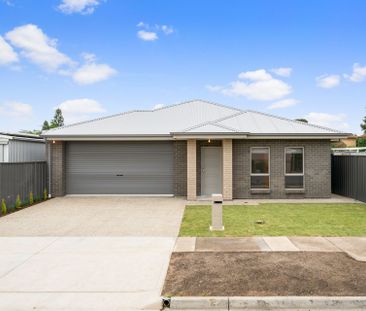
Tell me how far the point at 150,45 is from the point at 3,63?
1285 cm

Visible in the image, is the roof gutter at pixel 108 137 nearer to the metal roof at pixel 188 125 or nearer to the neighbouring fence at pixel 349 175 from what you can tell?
the metal roof at pixel 188 125

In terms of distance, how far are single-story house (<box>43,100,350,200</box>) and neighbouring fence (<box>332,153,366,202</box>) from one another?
949mm

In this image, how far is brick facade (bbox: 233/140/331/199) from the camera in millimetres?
15711

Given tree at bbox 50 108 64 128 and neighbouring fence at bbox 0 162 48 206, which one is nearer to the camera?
neighbouring fence at bbox 0 162 48 206

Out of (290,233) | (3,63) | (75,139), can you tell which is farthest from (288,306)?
(3,63)

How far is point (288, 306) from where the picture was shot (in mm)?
4961

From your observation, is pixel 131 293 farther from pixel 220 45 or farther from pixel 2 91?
pixel 2 91

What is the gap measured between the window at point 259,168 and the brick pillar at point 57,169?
936 centimetres

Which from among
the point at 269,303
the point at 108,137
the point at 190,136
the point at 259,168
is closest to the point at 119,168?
the point at 108,137

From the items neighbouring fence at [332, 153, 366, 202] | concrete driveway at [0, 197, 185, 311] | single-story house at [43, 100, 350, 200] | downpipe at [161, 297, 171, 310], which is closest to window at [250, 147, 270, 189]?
single-story house at [43, 100, 350, 200]

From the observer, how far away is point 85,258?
23.0 feet

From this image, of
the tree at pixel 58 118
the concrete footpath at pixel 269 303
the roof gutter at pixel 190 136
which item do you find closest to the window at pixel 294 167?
the roof gutter at pixel 190 136

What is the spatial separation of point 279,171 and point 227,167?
2569mm

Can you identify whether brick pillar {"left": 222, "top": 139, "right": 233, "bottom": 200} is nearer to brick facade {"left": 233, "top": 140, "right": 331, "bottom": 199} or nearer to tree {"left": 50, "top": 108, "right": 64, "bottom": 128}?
brick facade {"left": 233, "top": 140, "right": 331, "bottom": 199}
